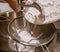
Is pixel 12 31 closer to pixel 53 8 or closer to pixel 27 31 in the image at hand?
pixel 27 31

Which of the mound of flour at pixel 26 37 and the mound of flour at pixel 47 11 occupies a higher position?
the mound of flour at pixel 47 11

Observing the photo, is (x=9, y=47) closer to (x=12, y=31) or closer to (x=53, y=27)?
(x=12, y=31)

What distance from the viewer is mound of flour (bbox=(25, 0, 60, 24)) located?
59 cm

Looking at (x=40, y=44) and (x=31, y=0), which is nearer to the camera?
(x=40, y=44)

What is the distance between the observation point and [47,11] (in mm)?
625

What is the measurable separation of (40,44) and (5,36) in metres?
0.15

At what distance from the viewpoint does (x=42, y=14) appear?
2.01ft

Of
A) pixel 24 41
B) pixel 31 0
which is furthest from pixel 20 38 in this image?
pixel 31 0

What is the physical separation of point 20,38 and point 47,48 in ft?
0.32

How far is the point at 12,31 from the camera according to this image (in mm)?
590

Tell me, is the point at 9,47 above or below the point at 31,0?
below

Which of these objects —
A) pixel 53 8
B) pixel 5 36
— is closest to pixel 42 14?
pixel 53 8

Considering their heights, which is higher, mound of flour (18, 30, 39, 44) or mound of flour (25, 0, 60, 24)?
mound of flour (25, 0, 60, 24)

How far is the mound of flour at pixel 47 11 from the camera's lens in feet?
1.95
